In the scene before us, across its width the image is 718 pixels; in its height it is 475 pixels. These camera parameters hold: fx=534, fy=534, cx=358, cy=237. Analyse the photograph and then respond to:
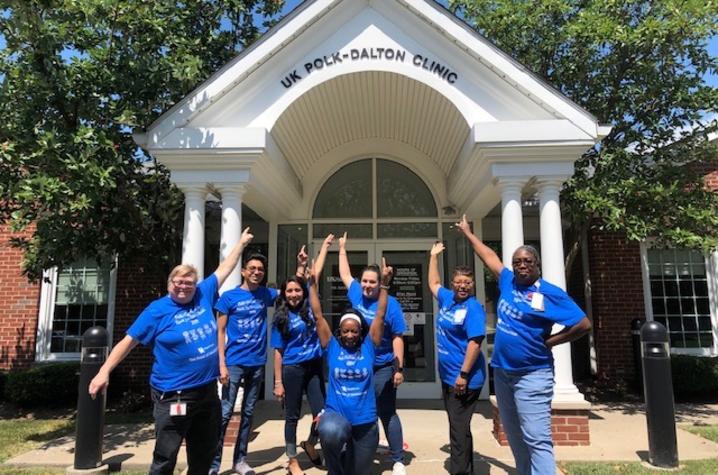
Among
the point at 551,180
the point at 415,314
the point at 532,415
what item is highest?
the point at 551,180

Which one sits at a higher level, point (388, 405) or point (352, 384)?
point (352, 384)

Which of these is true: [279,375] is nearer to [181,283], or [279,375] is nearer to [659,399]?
[181,283]

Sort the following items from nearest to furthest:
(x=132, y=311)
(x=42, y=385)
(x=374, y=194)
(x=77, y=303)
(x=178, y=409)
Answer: (x=178, y=409)
(x=42, y=385)
(x=374, y=194)
(x=132, y=311)
(x=77, y=303)

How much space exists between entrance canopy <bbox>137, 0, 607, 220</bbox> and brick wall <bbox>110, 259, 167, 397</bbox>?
3692 millimetres

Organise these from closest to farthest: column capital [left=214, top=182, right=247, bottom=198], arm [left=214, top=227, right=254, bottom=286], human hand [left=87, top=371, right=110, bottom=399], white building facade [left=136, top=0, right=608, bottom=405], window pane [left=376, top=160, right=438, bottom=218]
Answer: human hand [left=87, top=371, right=110, bottom=399] → arm [left=214, top=227, right=254, bottom=286] → white building facade [left=136, top=0, right=608, bottom=405] → column capital [left=214, top=182, right=247, bottom=198] → window pane [left=376, top=160, right=438, bottom=218]

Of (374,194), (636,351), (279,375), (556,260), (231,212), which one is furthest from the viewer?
(636,351)

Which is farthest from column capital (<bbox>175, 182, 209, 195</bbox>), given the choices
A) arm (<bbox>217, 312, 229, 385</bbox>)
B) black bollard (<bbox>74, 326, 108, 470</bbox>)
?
arm (<bbox>217, 312, 229, 385</bbox>)

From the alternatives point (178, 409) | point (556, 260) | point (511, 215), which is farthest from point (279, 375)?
point (556, 260)

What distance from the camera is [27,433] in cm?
705

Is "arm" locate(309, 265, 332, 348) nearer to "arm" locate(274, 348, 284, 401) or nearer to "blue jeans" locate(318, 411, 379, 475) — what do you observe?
"blue jeans" locate(318, 411, 379, 475)

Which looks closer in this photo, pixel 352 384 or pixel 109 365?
pixel 109 365

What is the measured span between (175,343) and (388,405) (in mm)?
1886

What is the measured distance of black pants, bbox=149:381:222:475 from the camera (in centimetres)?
336

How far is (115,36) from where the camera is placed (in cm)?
645
